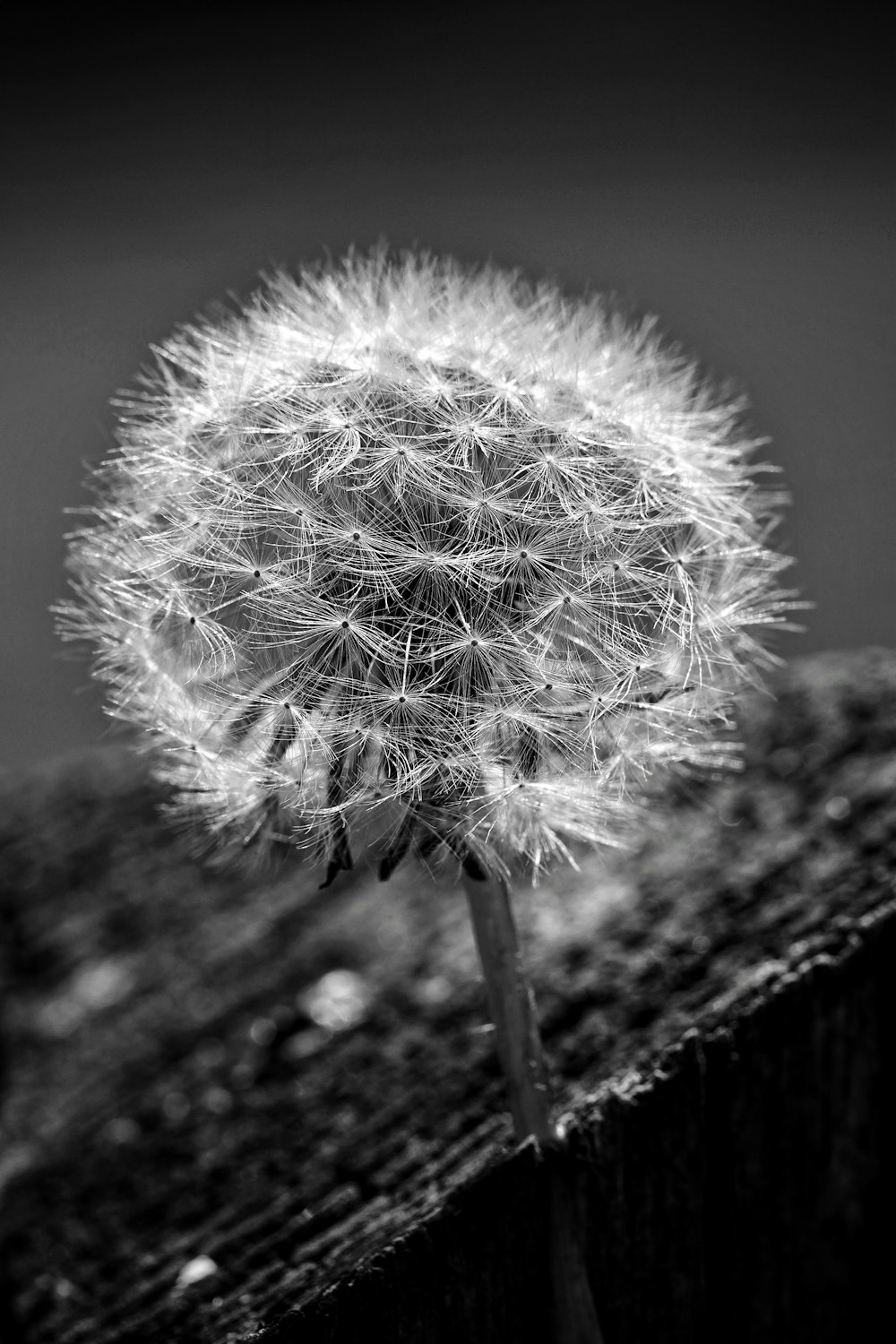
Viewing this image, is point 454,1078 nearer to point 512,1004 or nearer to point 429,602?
point 512,1004

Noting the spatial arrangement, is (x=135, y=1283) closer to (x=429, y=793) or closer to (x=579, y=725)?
(x=429, y=793)

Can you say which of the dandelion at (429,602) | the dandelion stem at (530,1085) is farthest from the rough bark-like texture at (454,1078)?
the dandelion at (429,602)

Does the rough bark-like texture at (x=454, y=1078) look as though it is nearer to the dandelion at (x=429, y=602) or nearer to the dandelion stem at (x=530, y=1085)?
the dandelion stem at (x=530, y=1085)

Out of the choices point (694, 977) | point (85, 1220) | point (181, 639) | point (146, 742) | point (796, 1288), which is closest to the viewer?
point (181, 639)

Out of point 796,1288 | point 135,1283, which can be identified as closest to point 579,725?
point 796,1288

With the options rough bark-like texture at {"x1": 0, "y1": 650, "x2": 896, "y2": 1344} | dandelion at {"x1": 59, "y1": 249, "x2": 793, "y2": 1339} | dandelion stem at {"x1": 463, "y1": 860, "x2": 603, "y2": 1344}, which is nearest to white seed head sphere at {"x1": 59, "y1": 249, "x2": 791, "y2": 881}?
dandelion at {"x1": 59, "y1": 249, "x2": 793, "y2": 1339}

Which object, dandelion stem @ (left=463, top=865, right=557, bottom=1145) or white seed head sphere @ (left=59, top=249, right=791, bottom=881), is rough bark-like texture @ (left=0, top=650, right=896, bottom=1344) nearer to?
dandelion stem @ (left=463, top=865, right=557, bottom=1145)
